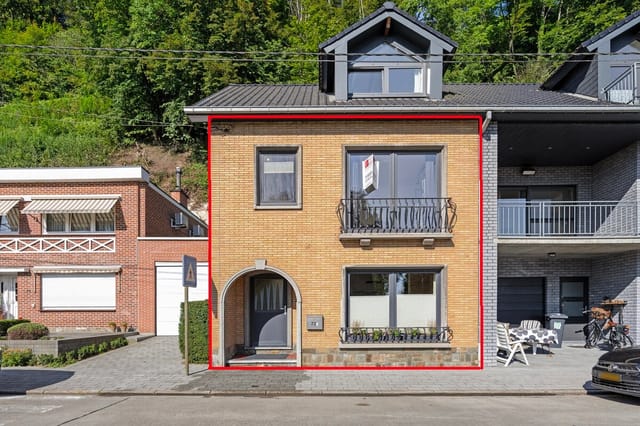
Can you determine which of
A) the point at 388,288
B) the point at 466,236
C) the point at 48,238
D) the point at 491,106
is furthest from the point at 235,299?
the point at 48,238

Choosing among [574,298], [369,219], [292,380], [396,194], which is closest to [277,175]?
[369,219]

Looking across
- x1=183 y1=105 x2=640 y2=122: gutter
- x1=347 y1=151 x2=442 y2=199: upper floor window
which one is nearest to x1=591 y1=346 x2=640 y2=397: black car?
x1=347 y1=151 x2=442 y2=199: upper floor window

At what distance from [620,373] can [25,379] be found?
12685 mm

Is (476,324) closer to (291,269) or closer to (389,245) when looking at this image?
(389,245)

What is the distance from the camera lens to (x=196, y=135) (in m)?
38.9

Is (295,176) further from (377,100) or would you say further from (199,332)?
(199,332)

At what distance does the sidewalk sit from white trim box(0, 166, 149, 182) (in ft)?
25.3

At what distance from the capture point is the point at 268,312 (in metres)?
12.8

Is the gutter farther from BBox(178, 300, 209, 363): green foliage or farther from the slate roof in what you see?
BBox(178, 300, 209, 363): green foliage

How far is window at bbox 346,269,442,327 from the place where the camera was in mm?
12055

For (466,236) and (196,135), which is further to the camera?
(196,135)

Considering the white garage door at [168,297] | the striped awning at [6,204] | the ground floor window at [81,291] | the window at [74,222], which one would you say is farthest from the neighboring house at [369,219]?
the striped awning at [6,204]

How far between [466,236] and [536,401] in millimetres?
4222

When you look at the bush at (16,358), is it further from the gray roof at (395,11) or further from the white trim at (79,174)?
the gray roof at (395,11)
